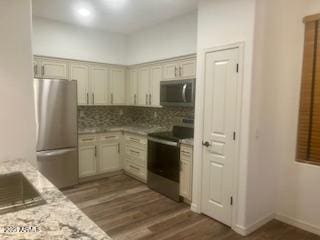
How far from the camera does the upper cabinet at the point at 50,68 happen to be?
3.88 meters

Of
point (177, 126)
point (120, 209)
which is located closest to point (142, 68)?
point (177, 126)

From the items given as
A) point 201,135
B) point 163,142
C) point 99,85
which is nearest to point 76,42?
point 99,85

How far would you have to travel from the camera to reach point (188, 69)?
3709 mm

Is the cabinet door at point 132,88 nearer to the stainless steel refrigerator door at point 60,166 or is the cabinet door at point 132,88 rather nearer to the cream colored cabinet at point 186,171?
the stainless steel refrigerator door at point 60,166

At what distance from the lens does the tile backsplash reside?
14.5 ft

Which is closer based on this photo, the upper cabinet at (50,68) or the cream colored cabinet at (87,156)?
the upper cabinet at (50,68)

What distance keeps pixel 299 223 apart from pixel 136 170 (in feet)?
8.67

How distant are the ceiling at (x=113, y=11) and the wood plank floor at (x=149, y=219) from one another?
2872 mm

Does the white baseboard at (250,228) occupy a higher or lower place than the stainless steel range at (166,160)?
lower

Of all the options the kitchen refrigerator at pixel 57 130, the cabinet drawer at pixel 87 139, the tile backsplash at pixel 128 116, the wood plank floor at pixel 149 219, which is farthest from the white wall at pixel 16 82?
the tile backsplash at pixel 128 116

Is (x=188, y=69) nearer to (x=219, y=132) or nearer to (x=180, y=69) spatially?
(x=180, y=69)

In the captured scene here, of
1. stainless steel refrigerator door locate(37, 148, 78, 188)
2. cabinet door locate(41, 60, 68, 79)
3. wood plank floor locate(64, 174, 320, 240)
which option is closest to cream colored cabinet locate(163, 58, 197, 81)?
cabinet door locate(41, 60, 68, 79)

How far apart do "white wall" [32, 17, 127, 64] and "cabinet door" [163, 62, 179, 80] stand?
1.32 m

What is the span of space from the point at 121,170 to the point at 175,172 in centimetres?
165
